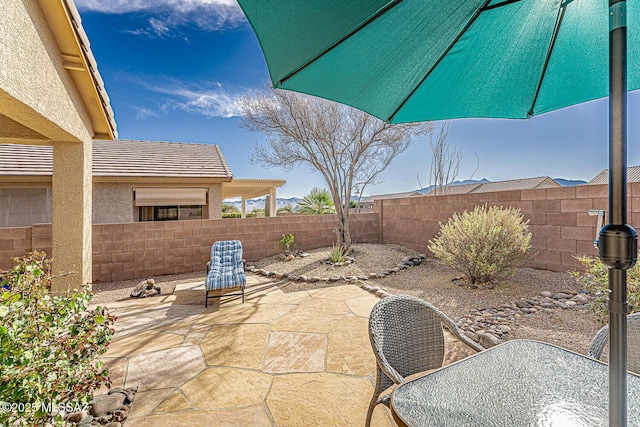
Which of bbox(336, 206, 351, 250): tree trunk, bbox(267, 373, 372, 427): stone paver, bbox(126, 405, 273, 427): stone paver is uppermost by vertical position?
bbox(336, 206, 351, 250): tree trunk

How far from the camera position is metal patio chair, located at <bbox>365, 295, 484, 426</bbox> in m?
1.60

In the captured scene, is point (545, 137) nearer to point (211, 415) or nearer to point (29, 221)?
point (211, 415)

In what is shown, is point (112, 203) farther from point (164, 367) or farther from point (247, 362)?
point (247, 362)

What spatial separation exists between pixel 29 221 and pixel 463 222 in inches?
441

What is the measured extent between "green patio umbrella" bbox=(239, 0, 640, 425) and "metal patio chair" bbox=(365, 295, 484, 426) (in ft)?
4.57

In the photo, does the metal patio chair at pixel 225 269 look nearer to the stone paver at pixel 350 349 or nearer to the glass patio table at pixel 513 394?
the stone paver at pixel 350 349

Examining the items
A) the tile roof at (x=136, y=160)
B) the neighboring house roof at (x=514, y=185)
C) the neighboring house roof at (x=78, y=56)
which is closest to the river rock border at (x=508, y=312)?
the neighboring house roof at (x=78, y=56)

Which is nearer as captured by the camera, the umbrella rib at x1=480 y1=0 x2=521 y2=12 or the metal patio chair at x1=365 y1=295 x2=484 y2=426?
the umbrella rib at x1=480 y1=0 x2=521 y2=12

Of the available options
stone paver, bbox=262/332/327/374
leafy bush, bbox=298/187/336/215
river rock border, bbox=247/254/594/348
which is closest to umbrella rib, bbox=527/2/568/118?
river rock border, bbox=247/254/594/348

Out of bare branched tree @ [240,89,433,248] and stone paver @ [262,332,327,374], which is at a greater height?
bare branched tree @ [240,89,433,248]

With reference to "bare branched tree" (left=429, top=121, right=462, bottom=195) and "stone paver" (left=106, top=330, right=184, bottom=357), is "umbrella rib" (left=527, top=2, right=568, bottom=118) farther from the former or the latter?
"bare branched tree" (left=429, top=121, right=462, bottom=195)

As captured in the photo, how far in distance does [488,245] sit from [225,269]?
4.54 m

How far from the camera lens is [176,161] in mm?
9633

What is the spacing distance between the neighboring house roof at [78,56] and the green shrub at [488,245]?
5.71m
